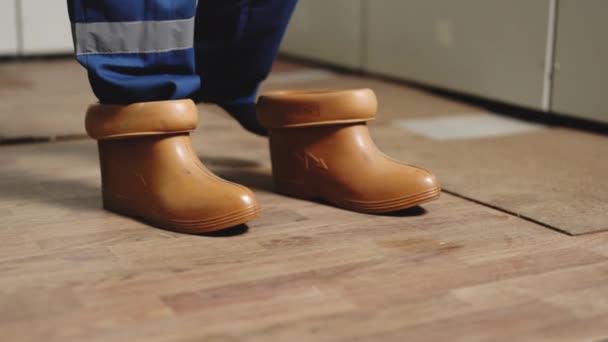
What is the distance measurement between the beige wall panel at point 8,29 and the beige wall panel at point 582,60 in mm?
1919

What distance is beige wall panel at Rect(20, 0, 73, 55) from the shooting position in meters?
3.07

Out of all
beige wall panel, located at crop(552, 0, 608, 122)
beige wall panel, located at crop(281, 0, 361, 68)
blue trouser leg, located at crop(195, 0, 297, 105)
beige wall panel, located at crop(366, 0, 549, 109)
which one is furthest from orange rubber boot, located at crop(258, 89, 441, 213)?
beige wall panel, located at crop(281, 0, 361, 68)

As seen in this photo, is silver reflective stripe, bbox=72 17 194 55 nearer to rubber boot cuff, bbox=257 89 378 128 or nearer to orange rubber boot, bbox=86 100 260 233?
orange rubber boot, bbox=86 100 260 233

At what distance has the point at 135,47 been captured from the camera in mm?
1120

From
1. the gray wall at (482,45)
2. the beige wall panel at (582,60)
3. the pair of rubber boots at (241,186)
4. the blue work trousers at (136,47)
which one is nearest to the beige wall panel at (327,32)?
the gray wall at (482,45)

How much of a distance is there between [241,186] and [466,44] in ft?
4.29

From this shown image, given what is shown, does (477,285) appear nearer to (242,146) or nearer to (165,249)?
(165,249)

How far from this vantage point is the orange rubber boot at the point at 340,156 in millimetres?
1221

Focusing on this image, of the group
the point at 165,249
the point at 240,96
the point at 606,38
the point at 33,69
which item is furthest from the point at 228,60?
the point at 33,69

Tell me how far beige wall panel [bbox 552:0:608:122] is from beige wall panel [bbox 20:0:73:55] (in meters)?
1.80

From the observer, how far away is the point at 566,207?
4.19ft

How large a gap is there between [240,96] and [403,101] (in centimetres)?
91

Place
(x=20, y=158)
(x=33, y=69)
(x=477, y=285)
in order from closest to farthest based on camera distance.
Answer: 1. (x=477, y=285)
2. (x=20, y=158)
3. (x=33, y=69)

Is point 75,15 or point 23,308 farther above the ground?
point 75,15
